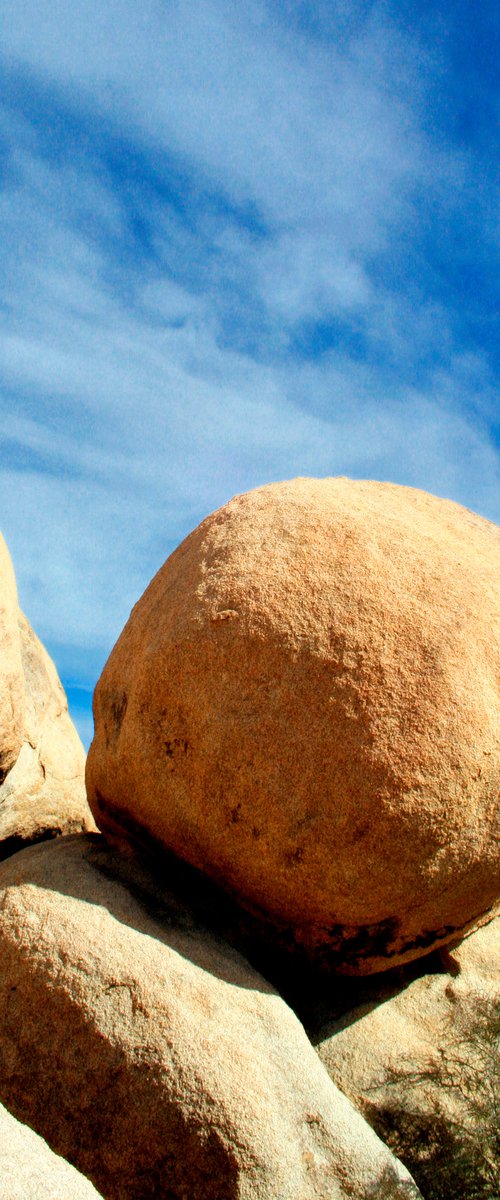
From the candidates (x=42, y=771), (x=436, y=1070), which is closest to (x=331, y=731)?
(x=436, y=1070)

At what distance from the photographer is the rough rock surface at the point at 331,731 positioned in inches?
145

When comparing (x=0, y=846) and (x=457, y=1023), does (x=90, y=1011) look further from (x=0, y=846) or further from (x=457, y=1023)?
(x=0, y=846)

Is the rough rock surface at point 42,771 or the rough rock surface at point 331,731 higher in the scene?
the rough rock surface at point 331,731

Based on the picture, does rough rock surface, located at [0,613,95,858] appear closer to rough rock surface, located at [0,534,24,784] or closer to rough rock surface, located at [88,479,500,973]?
rough rock surface, located at [0,534,24,784]

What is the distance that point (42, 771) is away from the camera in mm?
6023

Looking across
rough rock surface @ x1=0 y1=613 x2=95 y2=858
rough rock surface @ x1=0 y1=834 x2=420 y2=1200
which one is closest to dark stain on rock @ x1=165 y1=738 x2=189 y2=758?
rough rock surface @ x1=0 y1=834 x2=420 y2=1200

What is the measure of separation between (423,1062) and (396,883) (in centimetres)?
82

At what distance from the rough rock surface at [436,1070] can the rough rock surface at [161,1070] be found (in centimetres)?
36

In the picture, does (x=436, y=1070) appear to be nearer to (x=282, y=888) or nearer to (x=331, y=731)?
(x=282, y=888)

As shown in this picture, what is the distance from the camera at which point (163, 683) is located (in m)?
4.04

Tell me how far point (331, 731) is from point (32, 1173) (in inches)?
71.5

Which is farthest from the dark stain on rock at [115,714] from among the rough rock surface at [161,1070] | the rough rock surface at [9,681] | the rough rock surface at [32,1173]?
the rough rock surface at [32,1173]

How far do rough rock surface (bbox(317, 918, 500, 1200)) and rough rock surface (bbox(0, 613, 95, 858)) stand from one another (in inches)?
87.6

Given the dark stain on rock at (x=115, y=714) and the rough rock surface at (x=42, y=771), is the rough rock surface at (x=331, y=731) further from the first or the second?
the rough rock surface at (x=42, y=771)
